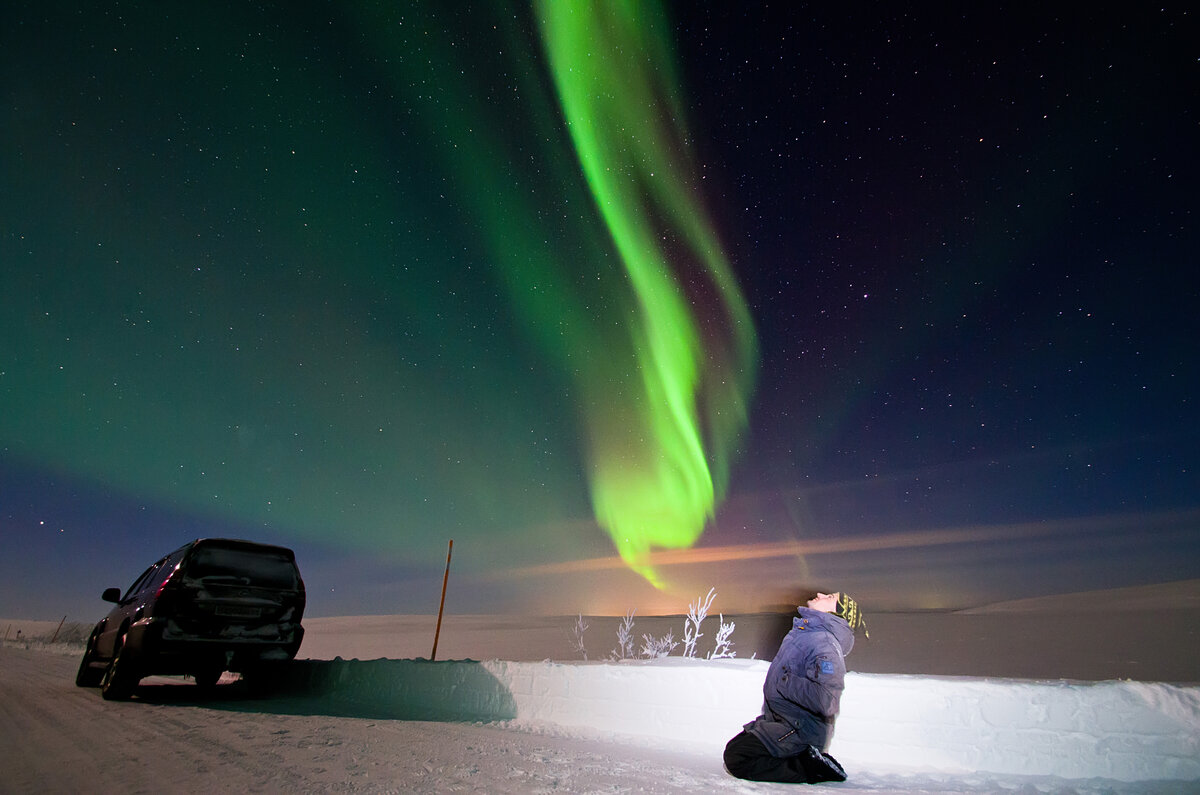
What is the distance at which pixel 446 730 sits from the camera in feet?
19.2

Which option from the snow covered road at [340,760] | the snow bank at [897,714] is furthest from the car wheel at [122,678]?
the snow bank at [897,714]

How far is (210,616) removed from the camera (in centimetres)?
705

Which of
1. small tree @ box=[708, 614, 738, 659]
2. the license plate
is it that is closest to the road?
the license plate

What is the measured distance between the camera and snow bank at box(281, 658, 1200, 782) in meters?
3.71

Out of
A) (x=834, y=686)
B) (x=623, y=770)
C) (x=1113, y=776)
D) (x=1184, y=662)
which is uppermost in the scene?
(x=1184, y=662)

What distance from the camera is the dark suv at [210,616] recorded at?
6867 millimetres

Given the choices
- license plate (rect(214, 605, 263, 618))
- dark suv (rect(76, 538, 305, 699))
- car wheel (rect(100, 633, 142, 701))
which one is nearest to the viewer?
dark suv (rect(76, 538, 305, 699))

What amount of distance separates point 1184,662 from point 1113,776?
1353cm

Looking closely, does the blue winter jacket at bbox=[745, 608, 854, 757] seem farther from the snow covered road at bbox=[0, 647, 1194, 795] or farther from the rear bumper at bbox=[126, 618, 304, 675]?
the rear bumper at bbox=[126, 618, 304, 675]

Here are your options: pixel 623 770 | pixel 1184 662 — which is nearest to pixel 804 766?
pixel 623 770

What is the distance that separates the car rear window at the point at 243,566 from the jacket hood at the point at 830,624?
644cm

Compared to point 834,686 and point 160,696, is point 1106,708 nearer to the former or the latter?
point 834,686

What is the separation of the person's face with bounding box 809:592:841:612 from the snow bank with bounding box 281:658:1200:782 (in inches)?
36.6

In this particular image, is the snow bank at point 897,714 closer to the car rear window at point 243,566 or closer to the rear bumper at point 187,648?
the rear bumper at point 187,648
